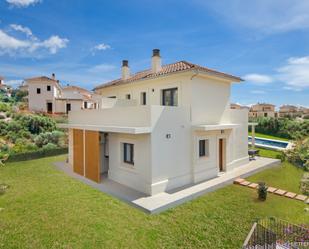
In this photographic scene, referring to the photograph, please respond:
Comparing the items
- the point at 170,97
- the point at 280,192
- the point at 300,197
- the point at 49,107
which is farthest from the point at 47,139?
the point at 49,107

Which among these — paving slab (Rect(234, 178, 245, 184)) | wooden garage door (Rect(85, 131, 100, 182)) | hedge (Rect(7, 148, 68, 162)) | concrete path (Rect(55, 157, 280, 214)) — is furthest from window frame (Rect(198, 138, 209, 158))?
hedge (Rect(7, 148, 68, 162))

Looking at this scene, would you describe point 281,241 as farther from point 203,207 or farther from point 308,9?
point 308,9

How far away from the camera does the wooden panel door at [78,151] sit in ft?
57.7

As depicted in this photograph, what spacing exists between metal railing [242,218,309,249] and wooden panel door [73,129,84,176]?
1413cm

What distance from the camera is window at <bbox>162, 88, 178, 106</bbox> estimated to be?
16.5 meters

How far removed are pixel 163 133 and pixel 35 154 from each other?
18975 mm

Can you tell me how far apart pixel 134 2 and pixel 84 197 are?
51.6 ft

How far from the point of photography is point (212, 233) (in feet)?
28.8

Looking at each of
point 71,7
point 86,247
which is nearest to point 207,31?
point 71,7

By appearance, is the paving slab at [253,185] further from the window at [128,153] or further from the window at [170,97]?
the window at [128,153]

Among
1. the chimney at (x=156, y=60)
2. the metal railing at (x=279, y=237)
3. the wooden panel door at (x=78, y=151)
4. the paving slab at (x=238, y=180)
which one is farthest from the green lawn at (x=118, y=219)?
the chimney at (x=156, y=60)

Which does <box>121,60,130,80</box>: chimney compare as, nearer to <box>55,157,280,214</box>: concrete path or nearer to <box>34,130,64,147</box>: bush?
<box>55,157,280,214</box>: concrete path

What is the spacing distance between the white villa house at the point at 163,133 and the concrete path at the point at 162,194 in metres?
0.51

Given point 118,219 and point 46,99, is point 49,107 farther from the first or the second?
point 118,219
